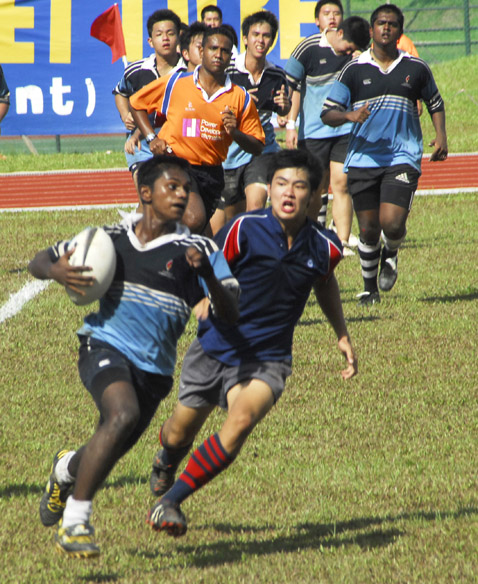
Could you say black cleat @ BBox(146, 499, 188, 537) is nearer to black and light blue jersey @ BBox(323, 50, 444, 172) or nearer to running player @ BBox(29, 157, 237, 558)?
running player @ BBox(29, 157, 237, 558)

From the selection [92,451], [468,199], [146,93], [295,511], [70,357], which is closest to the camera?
[92,451]

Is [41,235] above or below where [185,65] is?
below

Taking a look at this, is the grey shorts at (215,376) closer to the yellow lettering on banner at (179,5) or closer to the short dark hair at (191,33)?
the short dark hair at (191,33)

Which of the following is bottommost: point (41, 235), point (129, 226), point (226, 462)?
point (41, 235)

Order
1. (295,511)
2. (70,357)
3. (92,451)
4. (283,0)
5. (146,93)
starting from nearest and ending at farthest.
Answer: (92,451) → (295,511) → (70,357) → (146,93) → (283,0)

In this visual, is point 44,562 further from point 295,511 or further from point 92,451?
point 295,511

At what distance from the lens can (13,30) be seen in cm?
2408

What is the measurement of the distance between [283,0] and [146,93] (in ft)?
50.8

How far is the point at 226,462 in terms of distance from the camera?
15.2ft

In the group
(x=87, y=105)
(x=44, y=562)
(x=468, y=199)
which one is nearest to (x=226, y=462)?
(x=44, y=562)

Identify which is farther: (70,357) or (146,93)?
(146,93)

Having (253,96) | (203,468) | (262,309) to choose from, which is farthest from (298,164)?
(253,96)

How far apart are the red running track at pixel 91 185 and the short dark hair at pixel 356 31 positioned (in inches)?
273

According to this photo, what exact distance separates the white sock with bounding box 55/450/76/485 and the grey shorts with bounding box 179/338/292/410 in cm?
64
